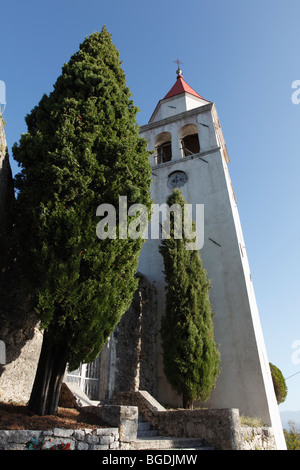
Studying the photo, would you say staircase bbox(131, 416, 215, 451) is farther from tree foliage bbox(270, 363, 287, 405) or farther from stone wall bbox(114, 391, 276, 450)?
tree foliage bbox(270, 363, 287, 405)

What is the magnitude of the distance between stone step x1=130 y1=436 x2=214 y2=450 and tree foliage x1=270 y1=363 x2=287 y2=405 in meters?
8.87

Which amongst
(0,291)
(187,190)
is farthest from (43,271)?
(187,190)

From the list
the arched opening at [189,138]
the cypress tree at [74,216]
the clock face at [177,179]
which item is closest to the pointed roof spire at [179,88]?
the arched opening at [189,138]

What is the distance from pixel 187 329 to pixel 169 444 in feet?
Answer: 12.3

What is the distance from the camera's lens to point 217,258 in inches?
447

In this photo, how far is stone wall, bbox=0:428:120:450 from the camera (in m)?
3.68

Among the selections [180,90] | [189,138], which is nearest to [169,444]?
[189,138]

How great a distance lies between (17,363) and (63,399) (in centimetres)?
120

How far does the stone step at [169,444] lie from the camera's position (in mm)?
4721

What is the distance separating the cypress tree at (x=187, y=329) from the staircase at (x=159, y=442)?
214 centimetres

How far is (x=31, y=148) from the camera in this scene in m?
5.91

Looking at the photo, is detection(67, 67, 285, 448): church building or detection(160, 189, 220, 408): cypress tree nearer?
detection(160, 189, 220, 408): cypress tree

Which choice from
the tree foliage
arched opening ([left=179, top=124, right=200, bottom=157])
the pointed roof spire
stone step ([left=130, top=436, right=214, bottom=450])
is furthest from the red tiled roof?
stone step ([left=130, top=436, right=214, bottom=450])

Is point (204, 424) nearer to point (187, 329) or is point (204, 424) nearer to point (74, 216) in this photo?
point (187, 329)
